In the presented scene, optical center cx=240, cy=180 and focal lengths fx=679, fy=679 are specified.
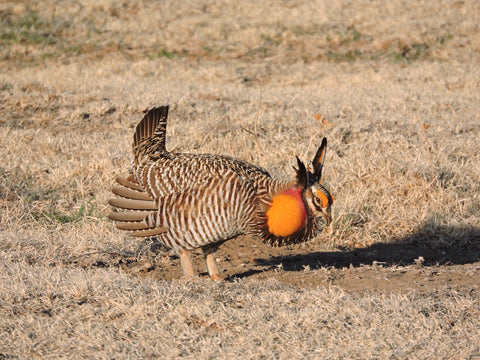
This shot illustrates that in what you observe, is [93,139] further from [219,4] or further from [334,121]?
[219,4]

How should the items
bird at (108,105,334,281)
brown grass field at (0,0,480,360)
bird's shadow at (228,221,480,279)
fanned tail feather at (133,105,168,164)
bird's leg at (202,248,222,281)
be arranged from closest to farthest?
1. brown grass field at (0,0,480,360)
2. bird at (108,105,334,281)
3. bird's leg at (202,248,222,281)
4. fanned tail feather at (133,105,168,164)
5. bird's shadow at (228,221,480,279)

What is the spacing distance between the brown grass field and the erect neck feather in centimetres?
40

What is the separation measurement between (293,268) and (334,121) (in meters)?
3.54

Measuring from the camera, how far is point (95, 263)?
5.02 meters

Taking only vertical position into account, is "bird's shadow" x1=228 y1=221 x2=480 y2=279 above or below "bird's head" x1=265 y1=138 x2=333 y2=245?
below

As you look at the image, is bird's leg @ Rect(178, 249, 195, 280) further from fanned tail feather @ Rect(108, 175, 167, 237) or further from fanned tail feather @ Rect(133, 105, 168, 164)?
fanned tail feather @ Rect(133, 105, 168, 164)

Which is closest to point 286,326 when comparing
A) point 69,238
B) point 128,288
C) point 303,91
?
point 128,288

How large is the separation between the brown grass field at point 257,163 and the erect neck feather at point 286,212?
40 cm

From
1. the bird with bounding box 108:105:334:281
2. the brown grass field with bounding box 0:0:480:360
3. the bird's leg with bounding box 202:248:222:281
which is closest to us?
the brown grass field with bounding box 0:0:480:360

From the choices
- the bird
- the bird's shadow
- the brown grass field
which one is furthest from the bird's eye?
the bird's shadow

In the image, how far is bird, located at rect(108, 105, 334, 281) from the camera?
14.6 ft

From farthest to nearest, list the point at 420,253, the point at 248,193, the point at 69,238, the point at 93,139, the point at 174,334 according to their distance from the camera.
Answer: the point at 93,139 < the point at 420,253 < the point at 69,238 < the point at 248,193 < the point at 174,334

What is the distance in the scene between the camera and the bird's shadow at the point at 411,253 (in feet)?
18.0

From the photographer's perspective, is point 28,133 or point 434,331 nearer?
point 434,331
